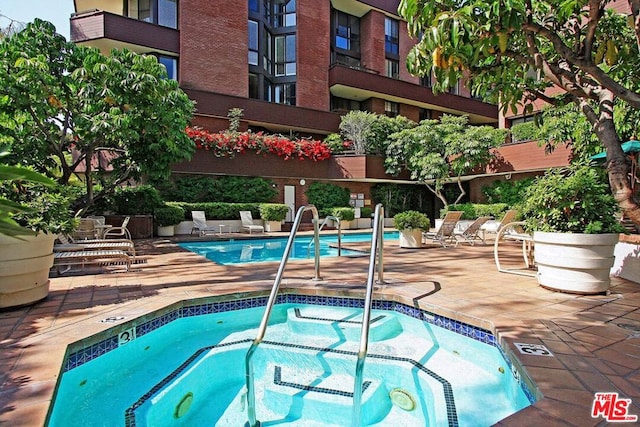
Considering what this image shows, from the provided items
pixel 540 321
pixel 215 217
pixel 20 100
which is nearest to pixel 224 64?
pixel 215 217

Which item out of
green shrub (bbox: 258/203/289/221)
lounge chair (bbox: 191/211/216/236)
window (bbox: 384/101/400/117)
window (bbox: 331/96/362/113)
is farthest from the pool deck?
window (bbox: 384/101/400/117)

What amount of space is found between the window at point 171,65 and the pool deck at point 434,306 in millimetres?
12288

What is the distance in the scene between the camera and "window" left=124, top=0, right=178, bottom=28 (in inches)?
647

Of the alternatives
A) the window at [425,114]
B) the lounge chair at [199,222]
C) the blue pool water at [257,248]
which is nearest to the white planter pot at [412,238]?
the blue pool water at [257,248]

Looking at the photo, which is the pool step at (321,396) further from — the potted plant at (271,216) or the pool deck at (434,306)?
the potted plant at (271,216)

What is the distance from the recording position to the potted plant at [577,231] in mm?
4039

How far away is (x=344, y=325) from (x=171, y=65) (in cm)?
1625

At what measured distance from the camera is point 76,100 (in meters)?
8.50

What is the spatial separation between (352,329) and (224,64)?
16.5 meters

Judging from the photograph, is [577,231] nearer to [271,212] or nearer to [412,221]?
[412,221]

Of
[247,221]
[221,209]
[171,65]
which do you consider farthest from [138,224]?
[171,65]

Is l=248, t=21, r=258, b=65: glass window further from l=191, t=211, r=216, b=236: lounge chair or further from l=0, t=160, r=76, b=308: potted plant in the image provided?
l=0, t=160, r=76, b=308: potted plant

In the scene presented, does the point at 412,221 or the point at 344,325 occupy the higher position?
the point at 412,221

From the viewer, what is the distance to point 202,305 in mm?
4234
